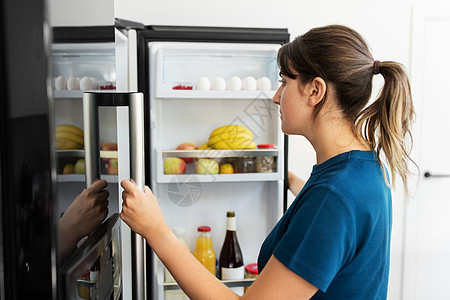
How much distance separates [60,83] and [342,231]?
21.6 inches

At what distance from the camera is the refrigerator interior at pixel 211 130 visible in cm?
167

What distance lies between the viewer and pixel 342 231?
0.78 meters

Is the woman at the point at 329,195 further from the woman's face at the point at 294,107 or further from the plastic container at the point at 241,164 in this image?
the plastic container at the point at 241,164

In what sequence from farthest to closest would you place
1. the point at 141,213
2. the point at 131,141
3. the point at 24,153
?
the point at 141,213 < the point at 131,141 < the point at 24,153

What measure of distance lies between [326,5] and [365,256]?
4.88 ft

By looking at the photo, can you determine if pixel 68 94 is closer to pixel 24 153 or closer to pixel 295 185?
pixel 24 153

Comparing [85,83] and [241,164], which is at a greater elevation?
[85,83]

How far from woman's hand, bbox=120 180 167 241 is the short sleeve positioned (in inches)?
9.6

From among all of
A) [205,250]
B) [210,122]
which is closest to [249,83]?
[210,122]

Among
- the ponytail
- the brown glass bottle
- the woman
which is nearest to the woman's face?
the woman

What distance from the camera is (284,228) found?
91cm

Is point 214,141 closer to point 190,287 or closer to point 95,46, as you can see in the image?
point 190,287

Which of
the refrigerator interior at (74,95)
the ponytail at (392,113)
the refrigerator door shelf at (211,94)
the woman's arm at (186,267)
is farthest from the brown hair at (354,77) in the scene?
the refrigerator door shelf at (211,94)

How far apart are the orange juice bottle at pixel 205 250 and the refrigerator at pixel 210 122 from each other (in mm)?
115
